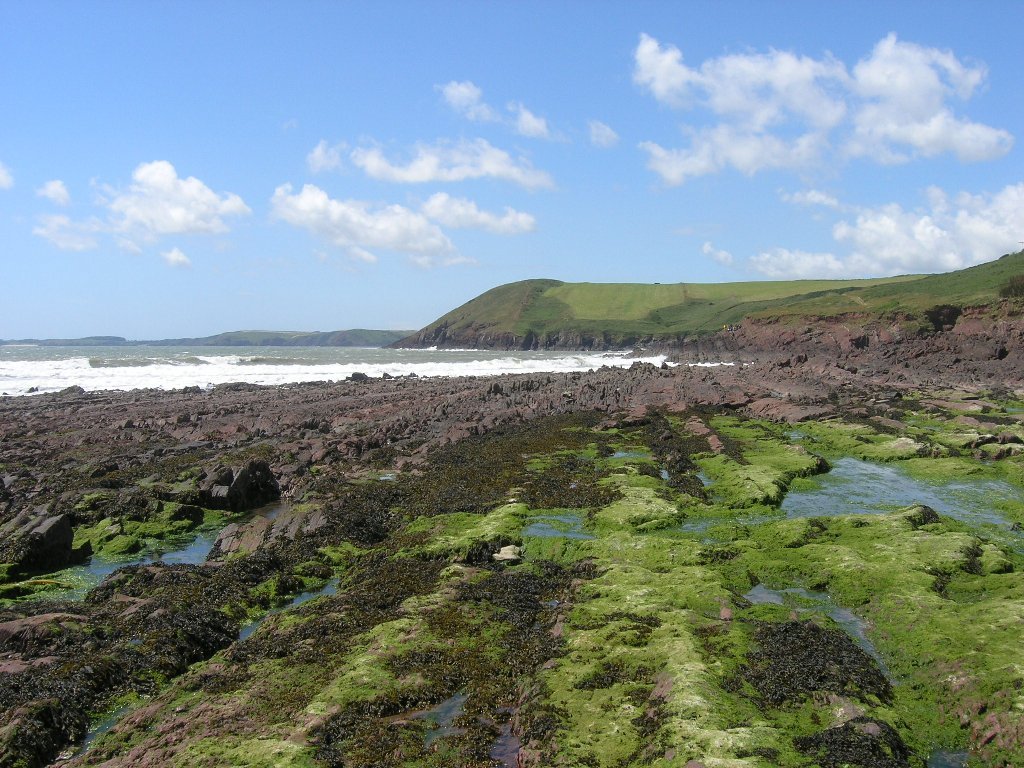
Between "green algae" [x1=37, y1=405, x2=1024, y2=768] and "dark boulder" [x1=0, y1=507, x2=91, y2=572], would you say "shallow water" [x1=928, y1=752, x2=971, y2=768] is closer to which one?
"green algae" [x1=37, y1=405, x2=1024, y2=768]

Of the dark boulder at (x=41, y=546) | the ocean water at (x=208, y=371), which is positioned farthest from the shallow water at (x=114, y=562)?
the ocean water at (x=208, y=371)

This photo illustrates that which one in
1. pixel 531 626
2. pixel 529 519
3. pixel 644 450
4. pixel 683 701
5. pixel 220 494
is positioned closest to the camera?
pixel 683 701

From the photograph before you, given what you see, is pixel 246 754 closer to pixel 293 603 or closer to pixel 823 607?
pixel 293 603

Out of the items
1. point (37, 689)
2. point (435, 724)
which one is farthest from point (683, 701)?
point (37, 689)

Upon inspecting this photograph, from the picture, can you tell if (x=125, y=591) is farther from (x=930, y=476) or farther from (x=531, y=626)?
(x=930, y=476)

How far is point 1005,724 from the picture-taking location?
9156mm

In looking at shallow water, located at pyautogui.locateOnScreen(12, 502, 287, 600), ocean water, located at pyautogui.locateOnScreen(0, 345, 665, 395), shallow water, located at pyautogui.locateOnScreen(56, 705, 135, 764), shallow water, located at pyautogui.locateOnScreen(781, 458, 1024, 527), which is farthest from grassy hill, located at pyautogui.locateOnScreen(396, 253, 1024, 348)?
shallow water, located at pyautogui.locateOnScreen(56, 705, 135, 764)

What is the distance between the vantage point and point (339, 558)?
18328 mm

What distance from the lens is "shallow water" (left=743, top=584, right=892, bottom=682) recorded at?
1228 cm

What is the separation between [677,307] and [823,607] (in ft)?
535

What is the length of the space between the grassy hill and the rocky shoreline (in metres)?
54.5

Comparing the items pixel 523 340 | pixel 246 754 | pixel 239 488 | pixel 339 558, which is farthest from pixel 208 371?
pixel 523 340

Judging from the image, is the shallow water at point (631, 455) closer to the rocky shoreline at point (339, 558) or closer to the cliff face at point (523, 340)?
the rocky shoreline at point (339, 558)

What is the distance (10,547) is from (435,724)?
577 inches
